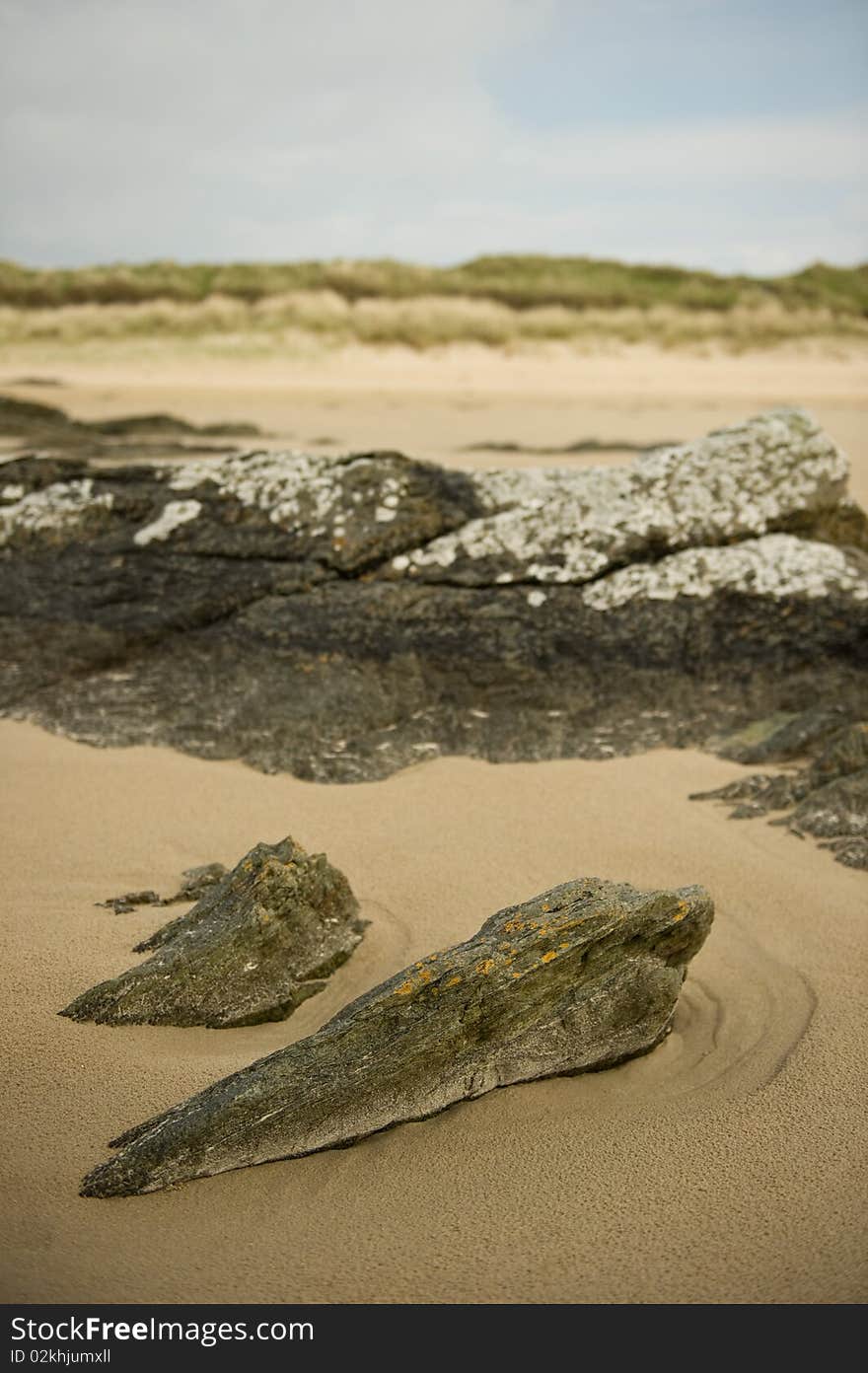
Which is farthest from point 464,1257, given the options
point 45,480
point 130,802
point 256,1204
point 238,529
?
point 45,480

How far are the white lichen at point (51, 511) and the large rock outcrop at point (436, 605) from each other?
0.04ft

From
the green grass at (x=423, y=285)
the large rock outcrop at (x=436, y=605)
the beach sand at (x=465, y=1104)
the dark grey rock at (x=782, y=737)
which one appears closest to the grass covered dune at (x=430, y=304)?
the green grass at (x=423, y=285)

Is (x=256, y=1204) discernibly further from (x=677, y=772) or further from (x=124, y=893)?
(x=677, y=772)

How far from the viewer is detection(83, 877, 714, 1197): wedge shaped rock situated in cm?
290

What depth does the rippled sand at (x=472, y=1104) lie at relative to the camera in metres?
2.60

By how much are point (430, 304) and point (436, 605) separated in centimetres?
3512

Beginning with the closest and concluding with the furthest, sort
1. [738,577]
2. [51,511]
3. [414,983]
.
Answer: [414,983] < [738,577] < [51,511]

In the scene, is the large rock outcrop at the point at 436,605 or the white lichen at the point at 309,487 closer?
the large rock outcrop at the point at 436,605

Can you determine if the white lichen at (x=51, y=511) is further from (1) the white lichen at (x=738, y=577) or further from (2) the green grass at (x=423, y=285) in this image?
(2) the green grass at (x=423, y=285)

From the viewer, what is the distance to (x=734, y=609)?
5848 millimetres

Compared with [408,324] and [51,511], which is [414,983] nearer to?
[51,511]

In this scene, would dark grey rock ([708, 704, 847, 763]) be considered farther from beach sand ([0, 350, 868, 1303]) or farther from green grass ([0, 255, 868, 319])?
green grass ([0, 255, 868, 319])

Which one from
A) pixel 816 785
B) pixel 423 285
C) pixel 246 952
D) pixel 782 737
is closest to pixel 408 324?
pixel 423 285

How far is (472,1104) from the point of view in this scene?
315cm
